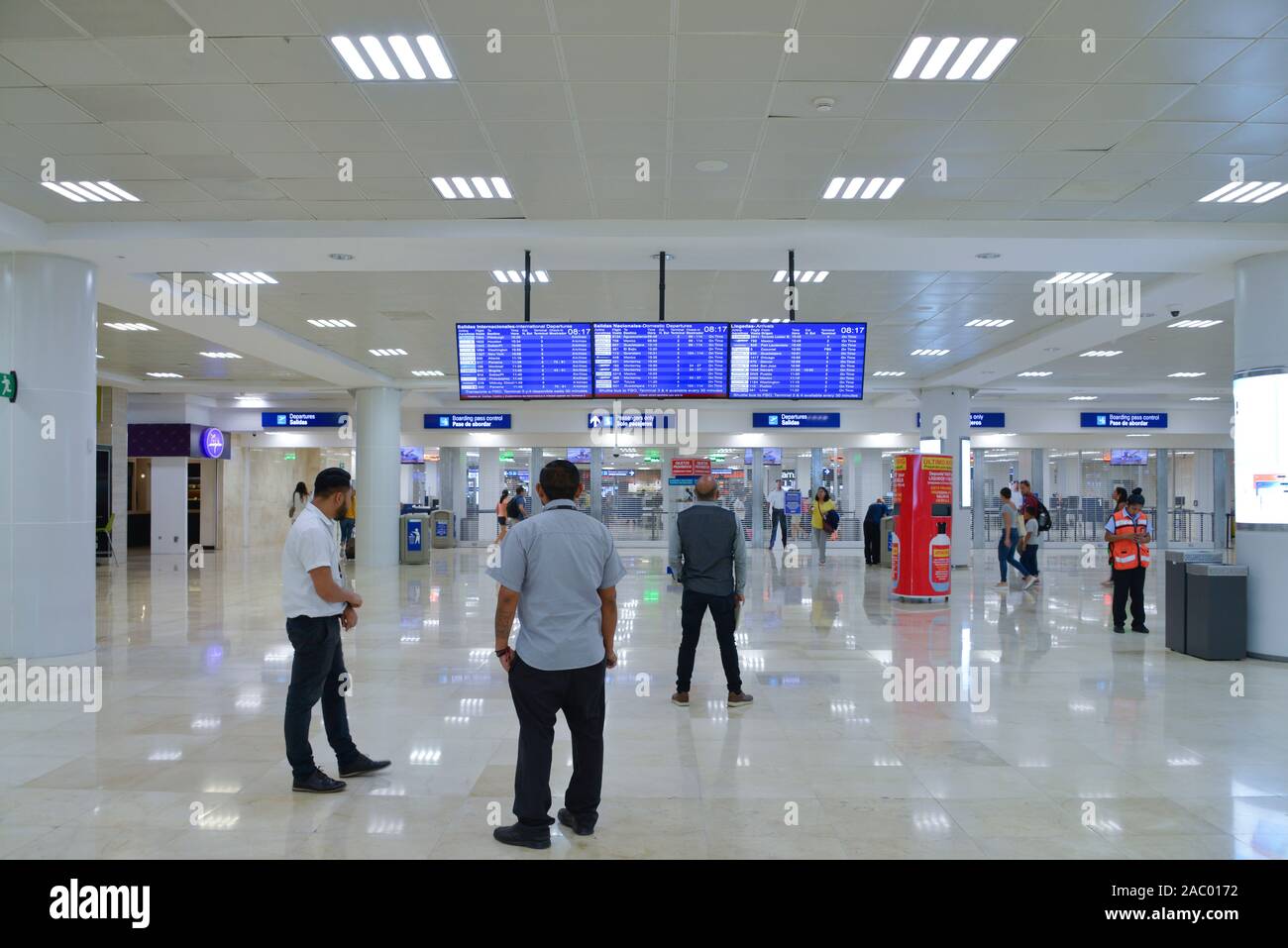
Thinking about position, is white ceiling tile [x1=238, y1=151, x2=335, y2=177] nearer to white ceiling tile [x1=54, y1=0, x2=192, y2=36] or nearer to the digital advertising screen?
white ceiling tile [x1=54, y1=0, x2=192, y2=36]

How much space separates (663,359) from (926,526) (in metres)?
6.02

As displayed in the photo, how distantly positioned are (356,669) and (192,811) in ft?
11.8

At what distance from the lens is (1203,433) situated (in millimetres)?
25484

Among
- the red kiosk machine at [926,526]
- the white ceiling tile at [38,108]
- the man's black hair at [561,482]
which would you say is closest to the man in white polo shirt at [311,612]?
the man's black hair at [561,482]

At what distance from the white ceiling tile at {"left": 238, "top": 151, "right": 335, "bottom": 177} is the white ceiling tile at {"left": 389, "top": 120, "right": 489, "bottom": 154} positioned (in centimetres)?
57

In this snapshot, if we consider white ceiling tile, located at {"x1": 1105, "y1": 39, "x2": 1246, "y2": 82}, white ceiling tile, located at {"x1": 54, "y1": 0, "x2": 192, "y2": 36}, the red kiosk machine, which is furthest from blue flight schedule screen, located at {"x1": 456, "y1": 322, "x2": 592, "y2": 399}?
the red kiosk machine

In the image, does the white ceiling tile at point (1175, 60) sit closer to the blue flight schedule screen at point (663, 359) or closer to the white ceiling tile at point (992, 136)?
the white ceiling tile at point (992, 136)

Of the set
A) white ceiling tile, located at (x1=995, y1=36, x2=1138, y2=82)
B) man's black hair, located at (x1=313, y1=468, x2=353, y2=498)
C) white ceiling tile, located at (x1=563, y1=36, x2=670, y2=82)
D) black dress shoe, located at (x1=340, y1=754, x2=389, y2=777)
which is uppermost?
white ceiling tile, located at (x1=563, y1=36, x2=670, y2=82)

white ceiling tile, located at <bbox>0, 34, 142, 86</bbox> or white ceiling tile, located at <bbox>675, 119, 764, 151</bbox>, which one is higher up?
white ceiling tile, located at <bbox>0, 34, 142, 86</bbox>

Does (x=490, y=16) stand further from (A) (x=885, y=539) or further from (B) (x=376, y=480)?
(A) (x=885, y=539)

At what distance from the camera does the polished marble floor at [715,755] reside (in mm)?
3988

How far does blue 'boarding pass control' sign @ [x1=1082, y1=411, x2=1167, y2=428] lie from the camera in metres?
24.7
